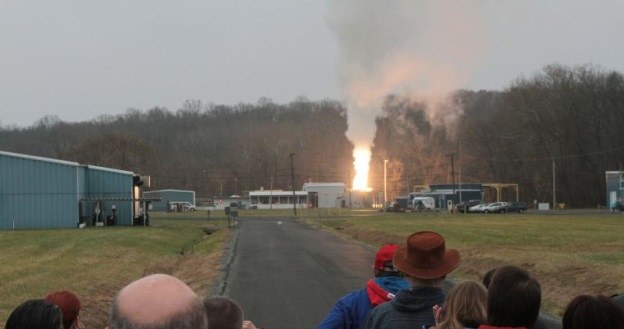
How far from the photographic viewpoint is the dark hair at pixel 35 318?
443cm

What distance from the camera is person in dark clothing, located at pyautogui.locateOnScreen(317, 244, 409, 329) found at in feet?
17.5

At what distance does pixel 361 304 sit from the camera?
5434 millimetres

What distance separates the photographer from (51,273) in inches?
816

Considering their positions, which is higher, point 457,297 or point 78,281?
point 457,297

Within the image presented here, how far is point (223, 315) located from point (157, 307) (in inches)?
52.1

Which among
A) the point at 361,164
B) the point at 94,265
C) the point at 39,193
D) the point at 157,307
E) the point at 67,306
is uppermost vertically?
the point at 361,164

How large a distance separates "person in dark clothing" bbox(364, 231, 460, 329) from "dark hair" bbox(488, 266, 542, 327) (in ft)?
1.62

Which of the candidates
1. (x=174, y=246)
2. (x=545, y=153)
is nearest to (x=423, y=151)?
(x=545, y=153)

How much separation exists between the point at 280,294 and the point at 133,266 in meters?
9.18

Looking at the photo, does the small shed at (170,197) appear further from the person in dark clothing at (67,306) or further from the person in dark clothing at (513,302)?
the person in dark clothing at (513,302)

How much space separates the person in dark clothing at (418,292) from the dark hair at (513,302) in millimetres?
493

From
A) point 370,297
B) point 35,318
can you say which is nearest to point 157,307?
point 35,318

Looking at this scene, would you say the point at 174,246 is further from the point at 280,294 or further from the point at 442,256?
the point at 442,256

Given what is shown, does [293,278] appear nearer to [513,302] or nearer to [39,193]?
[513,302]
